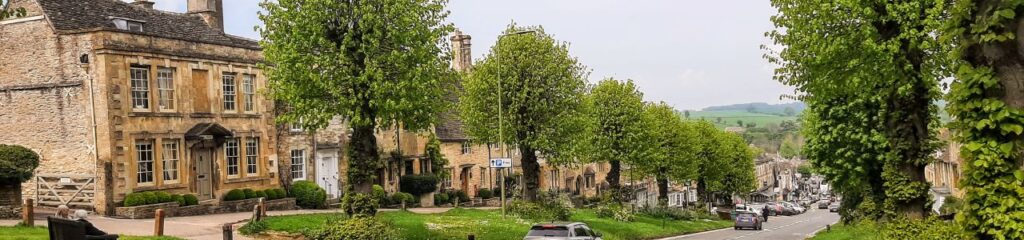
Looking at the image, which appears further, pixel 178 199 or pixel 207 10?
pixel 207 10

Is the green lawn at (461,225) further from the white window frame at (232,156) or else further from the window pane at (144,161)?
the white window frame at (232,156)

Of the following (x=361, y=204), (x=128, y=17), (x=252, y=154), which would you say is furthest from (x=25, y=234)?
(x=252, y=154)

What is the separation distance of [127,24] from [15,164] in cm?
923

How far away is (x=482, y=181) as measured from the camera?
56531 mm

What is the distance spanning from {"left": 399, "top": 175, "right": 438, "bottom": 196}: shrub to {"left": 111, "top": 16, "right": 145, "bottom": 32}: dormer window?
50.0 feet

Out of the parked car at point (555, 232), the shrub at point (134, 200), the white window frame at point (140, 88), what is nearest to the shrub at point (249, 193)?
the white window frame at point (140, 88)

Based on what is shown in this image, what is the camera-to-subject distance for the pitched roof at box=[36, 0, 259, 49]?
1283 inches

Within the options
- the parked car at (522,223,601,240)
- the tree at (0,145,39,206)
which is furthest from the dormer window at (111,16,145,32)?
the parked car at (522,223,601,240)

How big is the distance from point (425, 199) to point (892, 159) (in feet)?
90.2

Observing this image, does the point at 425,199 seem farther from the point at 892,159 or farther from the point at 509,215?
the point at 892,159

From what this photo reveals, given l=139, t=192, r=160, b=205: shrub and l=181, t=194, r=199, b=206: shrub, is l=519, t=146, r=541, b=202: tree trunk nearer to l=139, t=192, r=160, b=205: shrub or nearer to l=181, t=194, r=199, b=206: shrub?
l=181, t=194, r=199, b=206: shrub

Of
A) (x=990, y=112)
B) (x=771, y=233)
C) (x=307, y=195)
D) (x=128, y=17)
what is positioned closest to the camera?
(x=990, y=112)

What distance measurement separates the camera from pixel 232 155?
37.4m

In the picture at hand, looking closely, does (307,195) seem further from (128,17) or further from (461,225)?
(461,225)
